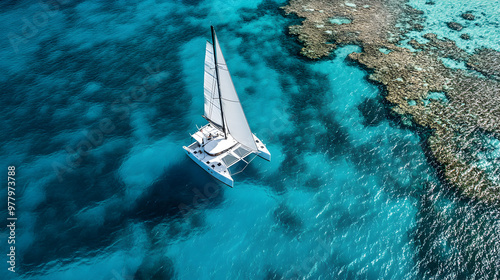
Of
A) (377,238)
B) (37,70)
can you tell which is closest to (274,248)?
(377,238)

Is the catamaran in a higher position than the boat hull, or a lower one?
higher

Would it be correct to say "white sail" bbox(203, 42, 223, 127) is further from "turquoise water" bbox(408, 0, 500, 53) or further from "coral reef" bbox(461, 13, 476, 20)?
"coral reef" bbox(461, 13, 476, 20)

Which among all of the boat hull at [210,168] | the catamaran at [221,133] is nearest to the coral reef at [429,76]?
the catamaran at [221,133]

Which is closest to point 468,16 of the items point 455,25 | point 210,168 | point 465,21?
point 465,21

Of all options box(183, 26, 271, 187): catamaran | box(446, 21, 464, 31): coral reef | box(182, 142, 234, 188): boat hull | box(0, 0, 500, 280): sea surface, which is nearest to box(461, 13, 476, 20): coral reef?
box(446, 21, 464, 31): coral reef

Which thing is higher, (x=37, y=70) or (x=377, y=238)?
(x=37, y=70)

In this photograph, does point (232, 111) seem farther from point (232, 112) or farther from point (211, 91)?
point (211, 91)

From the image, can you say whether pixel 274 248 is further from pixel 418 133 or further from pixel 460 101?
pixel 460 101
